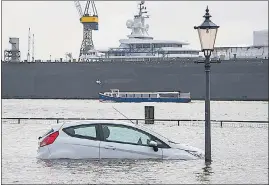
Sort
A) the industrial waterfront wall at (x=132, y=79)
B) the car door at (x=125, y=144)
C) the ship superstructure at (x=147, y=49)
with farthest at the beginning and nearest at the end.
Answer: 1. the ship superstructure at (x=147, y=49)
2. the industrial waterfront wall at (x=132, y=79)
3. the car door at (x=125, y=144)

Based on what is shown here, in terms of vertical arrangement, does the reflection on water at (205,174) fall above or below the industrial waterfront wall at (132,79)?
below

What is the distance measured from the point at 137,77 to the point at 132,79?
0.83 m

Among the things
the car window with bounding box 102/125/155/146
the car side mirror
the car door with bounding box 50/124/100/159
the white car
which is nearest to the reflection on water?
the white car

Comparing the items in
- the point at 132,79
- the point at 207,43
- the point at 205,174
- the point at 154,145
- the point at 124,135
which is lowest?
the point at 205,174

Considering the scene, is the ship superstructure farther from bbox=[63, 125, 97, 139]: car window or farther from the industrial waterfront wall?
bbox=[63, 125, 97, 139]: car window

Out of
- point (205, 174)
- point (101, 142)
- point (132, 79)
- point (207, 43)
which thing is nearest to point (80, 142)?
point (101, 142)

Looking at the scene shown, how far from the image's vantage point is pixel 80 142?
13.9m

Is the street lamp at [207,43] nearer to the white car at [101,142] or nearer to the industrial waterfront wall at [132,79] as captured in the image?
the white car at [101,142]

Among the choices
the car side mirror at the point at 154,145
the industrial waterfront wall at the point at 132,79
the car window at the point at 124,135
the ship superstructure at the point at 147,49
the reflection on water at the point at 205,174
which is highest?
the ship superstructure at the point at 147,49

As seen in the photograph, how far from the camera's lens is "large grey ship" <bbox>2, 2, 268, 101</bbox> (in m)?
96.1

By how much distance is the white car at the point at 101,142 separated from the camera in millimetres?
13906

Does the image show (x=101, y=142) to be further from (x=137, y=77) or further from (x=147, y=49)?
(x=147, y=49)

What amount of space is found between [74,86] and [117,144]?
8737 cm

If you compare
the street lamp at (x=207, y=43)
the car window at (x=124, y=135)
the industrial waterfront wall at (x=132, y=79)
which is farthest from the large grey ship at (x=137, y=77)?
the car window at (x=124, y=135)
